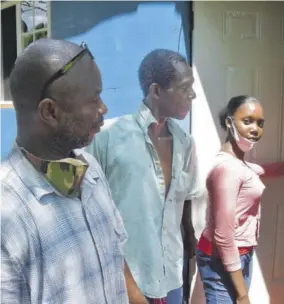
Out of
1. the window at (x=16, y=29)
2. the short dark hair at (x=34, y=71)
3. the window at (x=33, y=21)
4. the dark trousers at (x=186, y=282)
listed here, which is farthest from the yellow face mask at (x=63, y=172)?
the window at (x=16, y=29)

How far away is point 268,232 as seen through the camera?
124 inches

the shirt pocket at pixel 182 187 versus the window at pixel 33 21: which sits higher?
the window at pixel 33 21

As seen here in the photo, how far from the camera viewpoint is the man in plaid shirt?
1142mm

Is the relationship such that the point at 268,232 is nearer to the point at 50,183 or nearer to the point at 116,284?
the point at 116,284


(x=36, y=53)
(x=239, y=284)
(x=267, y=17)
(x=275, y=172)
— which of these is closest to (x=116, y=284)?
(x=36, y=53)

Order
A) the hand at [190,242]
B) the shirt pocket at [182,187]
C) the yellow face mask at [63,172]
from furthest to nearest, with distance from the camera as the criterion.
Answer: the hand at [190,242] → the shirt pocket at [182,187] → the yellow face mask at [63,172]

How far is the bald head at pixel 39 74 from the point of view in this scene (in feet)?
3.91

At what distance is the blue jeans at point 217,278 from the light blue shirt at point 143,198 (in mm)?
221

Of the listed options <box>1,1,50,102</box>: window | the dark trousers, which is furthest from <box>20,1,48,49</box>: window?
the dark trousers

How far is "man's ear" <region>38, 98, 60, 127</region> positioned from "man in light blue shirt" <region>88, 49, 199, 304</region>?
899 mm

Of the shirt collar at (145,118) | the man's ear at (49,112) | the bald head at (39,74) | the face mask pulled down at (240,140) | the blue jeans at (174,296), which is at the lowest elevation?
the blue jeans at (174,296)

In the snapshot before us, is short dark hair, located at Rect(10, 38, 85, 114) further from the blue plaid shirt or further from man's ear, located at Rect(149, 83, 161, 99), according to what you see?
man's ear, located at Rect(149, 83, 161, 99)

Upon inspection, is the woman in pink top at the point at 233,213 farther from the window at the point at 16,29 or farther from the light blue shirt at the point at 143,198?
the window at the point at 16,29

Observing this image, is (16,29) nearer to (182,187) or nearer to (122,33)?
(122,33)
